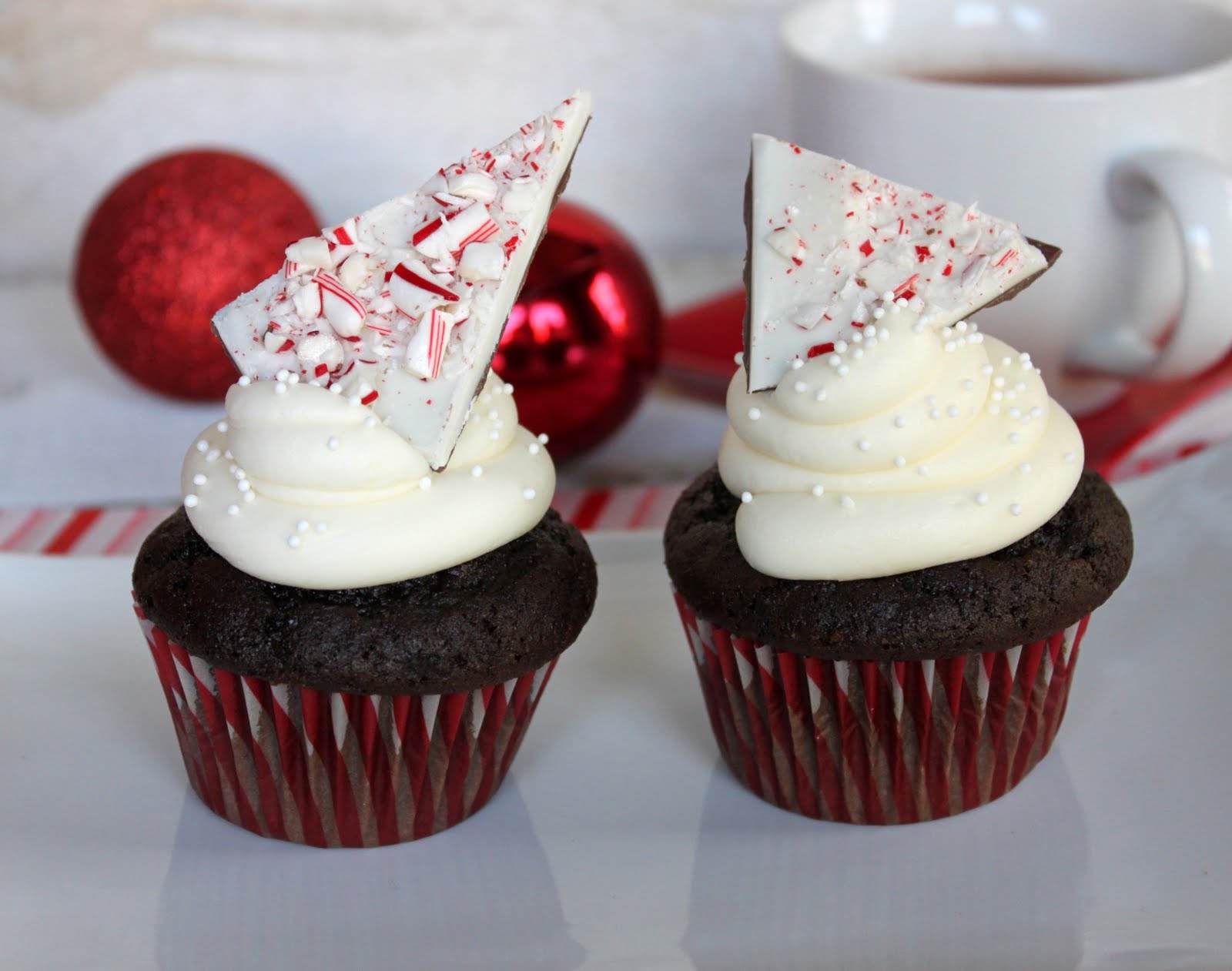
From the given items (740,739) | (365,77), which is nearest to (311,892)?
(740,739)

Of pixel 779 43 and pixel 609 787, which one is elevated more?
pixel 779 43

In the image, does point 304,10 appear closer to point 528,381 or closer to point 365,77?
point 365,77

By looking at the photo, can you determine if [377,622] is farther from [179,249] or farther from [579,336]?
[179,249]

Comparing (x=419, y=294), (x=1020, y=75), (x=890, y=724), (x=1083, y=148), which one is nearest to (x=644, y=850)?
(x=890, y=724)

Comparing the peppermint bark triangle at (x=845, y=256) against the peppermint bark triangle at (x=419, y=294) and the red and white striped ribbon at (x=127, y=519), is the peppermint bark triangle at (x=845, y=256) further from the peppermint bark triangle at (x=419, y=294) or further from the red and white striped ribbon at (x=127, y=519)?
the red and white striped ribbon at (x=127, y=519)

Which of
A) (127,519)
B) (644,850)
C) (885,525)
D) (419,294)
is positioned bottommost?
(127,519)

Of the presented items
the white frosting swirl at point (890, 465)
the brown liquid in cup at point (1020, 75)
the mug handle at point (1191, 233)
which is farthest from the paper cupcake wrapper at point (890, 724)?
the brown liquid in cup at point (1020, 75)
